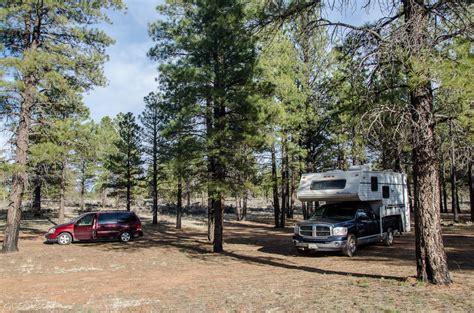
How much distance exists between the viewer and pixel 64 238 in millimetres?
Result: 18844

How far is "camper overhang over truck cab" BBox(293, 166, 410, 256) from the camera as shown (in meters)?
13.5

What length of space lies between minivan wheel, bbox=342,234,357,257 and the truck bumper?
0.18 metres

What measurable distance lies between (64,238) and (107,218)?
2.23 metres

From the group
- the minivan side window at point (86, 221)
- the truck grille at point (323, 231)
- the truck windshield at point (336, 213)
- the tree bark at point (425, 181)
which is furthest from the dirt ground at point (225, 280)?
the minivan side window at point (86, 221)

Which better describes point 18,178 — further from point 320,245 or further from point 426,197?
point 426,197

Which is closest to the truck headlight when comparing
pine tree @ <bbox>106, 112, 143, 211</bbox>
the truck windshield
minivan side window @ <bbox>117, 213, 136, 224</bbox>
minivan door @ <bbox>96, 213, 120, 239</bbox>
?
the truck windshield

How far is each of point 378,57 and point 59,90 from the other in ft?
42.9

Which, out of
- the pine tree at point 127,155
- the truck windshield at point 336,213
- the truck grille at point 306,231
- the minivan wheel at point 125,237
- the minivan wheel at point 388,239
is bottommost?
the minivan wheel at point 125,237

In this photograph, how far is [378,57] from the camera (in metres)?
7.67

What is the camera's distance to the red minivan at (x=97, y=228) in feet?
61.8

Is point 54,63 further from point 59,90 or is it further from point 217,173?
point 217,173

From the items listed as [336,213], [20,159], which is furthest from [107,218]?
[336,213]

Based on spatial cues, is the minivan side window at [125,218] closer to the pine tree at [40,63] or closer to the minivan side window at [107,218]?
the minivan side window at [107,218]

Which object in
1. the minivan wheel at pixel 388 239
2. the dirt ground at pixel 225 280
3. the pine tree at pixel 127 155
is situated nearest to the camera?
the dirt ground at pixel 225 280
